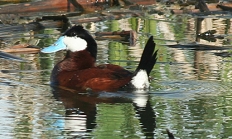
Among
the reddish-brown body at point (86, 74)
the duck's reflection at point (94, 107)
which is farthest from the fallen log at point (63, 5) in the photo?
the duck's reflection at point (94, 107)

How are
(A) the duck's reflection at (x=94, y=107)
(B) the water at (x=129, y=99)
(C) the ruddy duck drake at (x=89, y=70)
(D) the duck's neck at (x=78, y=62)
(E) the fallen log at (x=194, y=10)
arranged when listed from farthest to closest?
(E) the fallen log at (x=194, y=10)
(D) the duck's neck at (x=78, y=62)
(C) the ruddy duck drake at (x=89, y=70)
(A) the duck's reflection at (x=94, y=107)
(B) the water at (x=129, y=99)

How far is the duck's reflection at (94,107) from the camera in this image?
582cm

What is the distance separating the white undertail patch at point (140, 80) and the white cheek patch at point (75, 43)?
970mm

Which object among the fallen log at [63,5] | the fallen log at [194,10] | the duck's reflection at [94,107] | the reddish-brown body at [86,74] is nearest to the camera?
the duck's reflection at [94,107]

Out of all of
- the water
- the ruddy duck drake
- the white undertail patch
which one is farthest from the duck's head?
the white undertail patch

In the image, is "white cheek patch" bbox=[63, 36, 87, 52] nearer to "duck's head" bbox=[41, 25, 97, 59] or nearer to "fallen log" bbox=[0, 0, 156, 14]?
"duck's head" bbox=[41, 25, 97, 59]

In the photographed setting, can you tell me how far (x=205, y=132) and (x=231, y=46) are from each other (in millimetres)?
4041

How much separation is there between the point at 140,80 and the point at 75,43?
3.57 feet

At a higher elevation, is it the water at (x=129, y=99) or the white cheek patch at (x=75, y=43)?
the white cheek patch at (x=75, y=43)

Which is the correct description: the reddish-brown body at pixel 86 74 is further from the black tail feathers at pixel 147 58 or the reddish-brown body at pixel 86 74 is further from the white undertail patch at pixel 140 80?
the black tail feathers at pixel 147 58

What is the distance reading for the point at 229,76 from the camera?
779 centimetres

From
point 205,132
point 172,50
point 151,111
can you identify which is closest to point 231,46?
point 172,50

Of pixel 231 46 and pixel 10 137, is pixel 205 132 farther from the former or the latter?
pixel 231 46

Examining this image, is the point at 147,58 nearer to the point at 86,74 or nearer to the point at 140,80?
the point at 140,80
